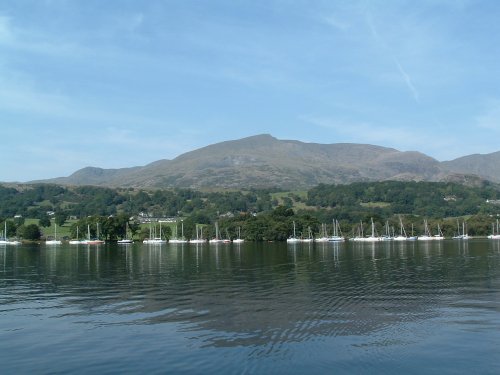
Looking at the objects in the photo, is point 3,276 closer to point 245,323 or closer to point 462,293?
point 245,323

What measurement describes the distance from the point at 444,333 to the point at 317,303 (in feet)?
40.3

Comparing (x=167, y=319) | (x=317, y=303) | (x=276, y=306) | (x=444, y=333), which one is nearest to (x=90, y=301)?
(x=167, y=319)

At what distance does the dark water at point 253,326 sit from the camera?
25016 mm

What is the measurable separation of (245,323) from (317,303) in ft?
32.2

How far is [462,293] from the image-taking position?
47.7m

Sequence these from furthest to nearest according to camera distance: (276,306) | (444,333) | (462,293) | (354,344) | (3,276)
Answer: (3,276), (462,293), (276,306), (444,333), (354,344)

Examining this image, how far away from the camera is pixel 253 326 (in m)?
32.7

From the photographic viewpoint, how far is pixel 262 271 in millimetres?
74125

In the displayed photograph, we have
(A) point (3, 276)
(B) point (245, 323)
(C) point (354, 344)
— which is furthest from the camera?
(A) point (3, 276)

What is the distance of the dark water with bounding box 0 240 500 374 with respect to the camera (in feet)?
82.1

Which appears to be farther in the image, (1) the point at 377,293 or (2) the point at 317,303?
(1) the point at 377,293

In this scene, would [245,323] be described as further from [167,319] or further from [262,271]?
[262,271]

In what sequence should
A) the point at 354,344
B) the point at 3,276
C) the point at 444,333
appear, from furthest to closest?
the point at 3,276
the point at 444,333
the point at 354,344

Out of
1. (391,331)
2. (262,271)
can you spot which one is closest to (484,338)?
(391,331)
